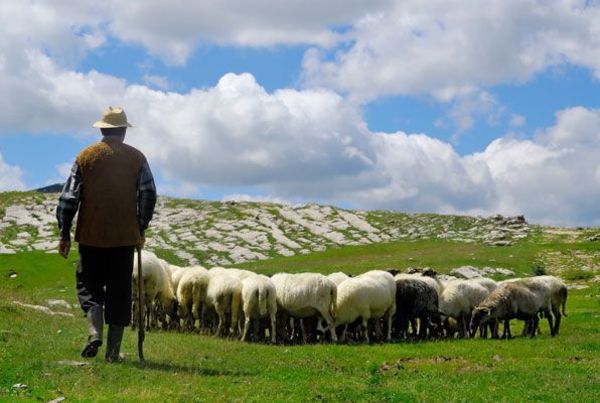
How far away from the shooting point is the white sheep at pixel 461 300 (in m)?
27.5

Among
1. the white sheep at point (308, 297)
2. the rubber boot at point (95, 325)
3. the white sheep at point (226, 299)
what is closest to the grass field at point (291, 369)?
the rubber boot at point (95, 325)

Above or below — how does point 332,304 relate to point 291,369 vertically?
above

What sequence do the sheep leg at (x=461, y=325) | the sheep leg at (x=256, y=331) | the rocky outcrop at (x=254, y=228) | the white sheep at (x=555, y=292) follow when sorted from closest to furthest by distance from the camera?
the sheep leg at (x=256, y=331) → the white sheep at (x=555, y=292) → the sheep leg at (x=461, y=325) → the rocky outcrop at (x=254, y=228)

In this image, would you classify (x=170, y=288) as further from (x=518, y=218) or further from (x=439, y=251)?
(x=518, y=218)

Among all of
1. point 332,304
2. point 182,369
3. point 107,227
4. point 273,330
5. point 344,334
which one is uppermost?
point 107,227

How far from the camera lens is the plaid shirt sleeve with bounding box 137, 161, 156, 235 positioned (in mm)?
13102

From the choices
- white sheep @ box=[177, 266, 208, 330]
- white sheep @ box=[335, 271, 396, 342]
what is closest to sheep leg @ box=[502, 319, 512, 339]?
white sheep @ box=[335, 271, 396, 342]

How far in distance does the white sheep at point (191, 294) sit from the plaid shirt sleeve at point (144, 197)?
13.3 m

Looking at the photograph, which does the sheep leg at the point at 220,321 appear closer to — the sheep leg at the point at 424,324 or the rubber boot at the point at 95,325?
the sheep leg at the point at 424,324

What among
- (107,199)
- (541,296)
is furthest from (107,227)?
(541,296)

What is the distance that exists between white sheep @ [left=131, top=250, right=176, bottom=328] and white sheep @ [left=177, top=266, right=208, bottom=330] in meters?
0.69

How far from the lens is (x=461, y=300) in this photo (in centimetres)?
2767

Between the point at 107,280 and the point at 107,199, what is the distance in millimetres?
1422

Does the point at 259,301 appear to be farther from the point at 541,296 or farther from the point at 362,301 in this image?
the point at 541,296
